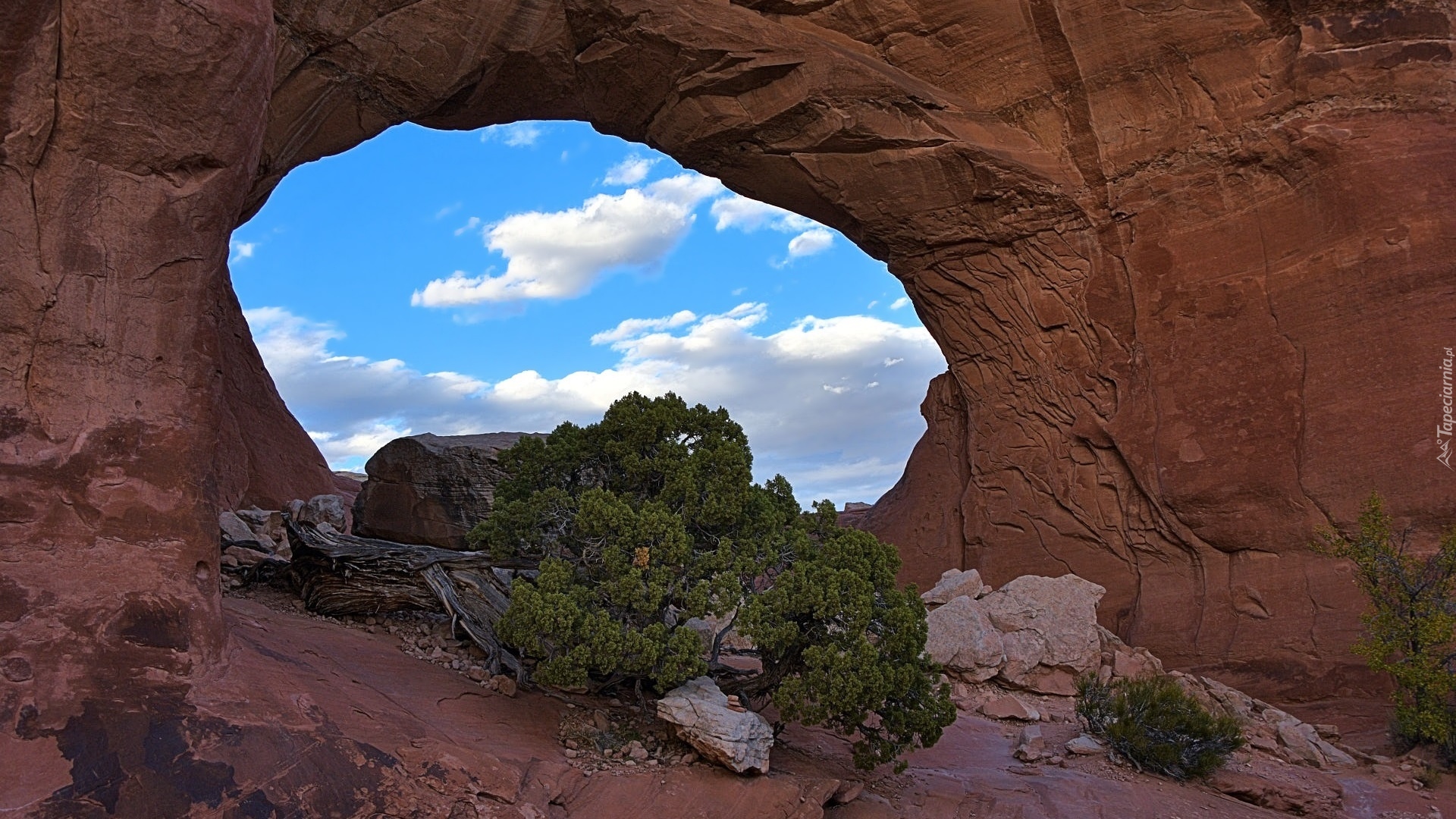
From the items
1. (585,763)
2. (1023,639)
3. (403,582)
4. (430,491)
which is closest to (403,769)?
(585,763)

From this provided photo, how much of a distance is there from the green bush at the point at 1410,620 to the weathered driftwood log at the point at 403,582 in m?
10.6

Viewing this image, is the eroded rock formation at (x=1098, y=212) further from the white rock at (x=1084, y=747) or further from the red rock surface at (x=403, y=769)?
the white rock at (x=1084, y=747)

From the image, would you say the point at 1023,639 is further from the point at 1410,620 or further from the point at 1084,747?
the point at 1410,620

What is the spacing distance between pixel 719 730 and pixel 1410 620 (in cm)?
929

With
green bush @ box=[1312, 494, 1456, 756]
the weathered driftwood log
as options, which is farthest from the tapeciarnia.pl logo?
the weathered driftwood log

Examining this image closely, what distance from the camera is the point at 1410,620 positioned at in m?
12.0

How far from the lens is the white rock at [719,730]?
8344 millimetres

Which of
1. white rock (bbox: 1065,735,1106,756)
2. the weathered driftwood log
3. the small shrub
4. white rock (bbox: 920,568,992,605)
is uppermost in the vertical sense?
the weathered driftwood log

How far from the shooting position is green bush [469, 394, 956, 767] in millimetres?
8656

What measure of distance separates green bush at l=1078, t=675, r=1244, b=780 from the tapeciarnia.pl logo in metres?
5.34

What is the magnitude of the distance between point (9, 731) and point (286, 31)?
402 inches

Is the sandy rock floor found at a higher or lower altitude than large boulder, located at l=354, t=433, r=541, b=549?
lower

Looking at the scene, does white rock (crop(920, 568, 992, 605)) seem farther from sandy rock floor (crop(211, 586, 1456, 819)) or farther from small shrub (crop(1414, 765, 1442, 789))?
small shrub (crop(1414, 765, 1442, 789))

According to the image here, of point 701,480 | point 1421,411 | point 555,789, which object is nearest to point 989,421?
point 1421,411
